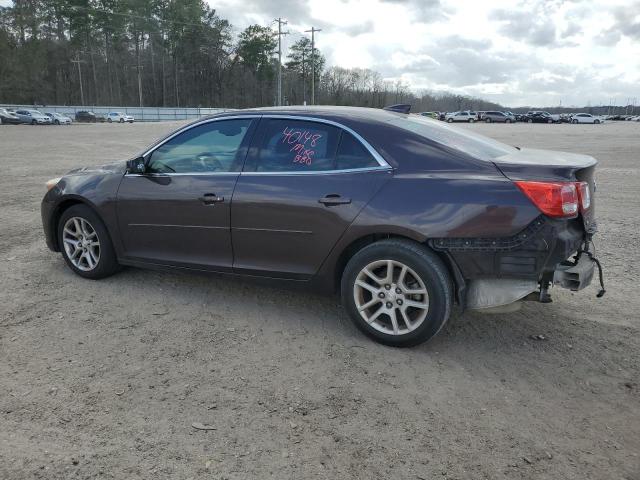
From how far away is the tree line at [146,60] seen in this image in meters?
75.3

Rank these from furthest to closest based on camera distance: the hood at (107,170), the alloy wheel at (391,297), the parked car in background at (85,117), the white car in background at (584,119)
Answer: the white car in background at (584,119) < the parked car in background at (85,117) < the hood at (107,170) < the alloy wheel at (391,297)

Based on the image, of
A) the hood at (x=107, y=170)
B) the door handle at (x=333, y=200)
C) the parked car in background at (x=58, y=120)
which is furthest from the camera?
the parked car in background at (x=58, y=120)

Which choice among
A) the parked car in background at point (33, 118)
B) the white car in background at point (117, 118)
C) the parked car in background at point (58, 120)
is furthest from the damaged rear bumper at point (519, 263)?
the white car in background at point (117, 118)

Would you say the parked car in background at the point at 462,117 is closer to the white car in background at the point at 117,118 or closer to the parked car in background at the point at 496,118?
the parked car in background at the point at 496,118

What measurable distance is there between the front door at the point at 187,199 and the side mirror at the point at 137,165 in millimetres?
46

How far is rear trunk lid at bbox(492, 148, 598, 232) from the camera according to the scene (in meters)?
3.31

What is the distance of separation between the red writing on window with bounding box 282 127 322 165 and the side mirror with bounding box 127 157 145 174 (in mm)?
1405

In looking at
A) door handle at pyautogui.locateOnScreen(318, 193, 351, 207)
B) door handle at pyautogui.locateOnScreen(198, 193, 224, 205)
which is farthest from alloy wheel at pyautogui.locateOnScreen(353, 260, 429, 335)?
door handle at pyautogui.locateOnScreen(198, 193, 224, 205)

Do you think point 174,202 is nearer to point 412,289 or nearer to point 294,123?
point 294,123

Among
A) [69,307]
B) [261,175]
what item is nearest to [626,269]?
[261,175]

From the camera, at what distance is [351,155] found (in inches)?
149

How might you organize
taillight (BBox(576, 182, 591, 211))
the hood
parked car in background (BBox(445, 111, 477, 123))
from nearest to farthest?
taillight (BBox(576, 182, 591, 211)) → the hood → parked car in background (BBox(445, 111, 477, 123))

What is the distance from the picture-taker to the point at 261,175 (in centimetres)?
407

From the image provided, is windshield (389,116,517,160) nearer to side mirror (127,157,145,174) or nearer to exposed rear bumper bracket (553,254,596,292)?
exposed rear bumper bracket (553,254,596,292)
